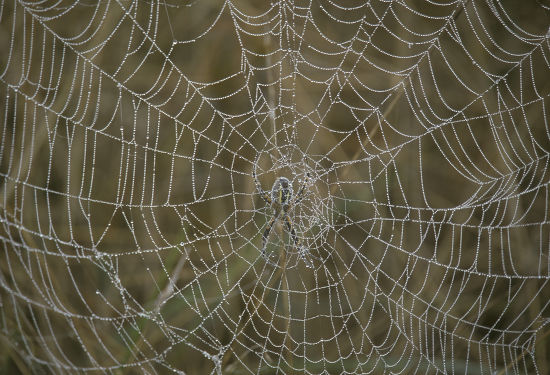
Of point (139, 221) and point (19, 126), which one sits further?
point (139, 221)

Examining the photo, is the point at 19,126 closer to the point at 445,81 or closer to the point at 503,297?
the point at 445,81

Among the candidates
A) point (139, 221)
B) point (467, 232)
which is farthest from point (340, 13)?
point (139, 221)

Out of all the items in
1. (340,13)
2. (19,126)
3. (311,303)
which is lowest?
(311,303)

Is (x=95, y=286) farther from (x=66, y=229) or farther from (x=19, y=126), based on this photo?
(x=19, y=126)

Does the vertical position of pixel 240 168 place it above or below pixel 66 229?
above

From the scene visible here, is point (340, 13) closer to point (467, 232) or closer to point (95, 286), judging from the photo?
point (467, 232)

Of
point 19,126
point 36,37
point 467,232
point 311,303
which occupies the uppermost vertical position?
point 36,37

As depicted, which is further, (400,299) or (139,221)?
(139,221)

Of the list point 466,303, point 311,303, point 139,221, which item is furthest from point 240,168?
point 466,303

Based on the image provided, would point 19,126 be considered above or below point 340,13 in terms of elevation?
below
